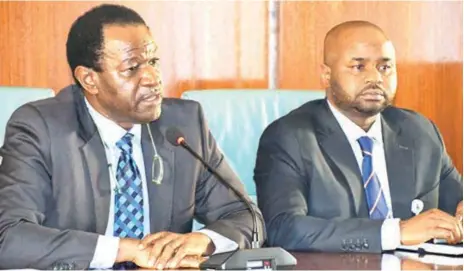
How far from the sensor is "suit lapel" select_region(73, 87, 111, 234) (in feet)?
9.10

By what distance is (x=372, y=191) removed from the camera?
3180 millimetres

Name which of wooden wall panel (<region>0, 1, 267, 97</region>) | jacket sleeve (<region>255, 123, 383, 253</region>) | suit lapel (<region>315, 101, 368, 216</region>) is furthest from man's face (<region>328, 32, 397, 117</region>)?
wooden wall panel (<region>0, 1, 267, 97</region>)

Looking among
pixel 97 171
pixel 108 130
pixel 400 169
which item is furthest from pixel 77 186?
pixel 400 169

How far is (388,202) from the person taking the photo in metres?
3.21

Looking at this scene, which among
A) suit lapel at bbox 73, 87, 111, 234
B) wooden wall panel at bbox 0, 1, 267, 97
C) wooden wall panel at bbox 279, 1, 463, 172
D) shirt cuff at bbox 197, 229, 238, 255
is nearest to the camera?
shirt cuff at bbox 197, 229, 238, 255

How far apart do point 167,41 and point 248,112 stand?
1094 mm

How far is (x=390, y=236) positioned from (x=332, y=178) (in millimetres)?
373

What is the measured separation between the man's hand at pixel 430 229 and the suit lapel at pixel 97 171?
3.03 ft

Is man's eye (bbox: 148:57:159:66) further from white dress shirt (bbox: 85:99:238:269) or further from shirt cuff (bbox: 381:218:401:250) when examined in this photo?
shirt cuff (bbox: 381:218:401:250)

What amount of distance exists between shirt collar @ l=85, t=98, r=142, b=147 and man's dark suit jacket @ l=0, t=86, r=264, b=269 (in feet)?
0.10

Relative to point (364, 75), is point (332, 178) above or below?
below

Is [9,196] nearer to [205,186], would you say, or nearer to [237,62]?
[205,186]

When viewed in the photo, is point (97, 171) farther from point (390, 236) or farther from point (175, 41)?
point (175, 41)

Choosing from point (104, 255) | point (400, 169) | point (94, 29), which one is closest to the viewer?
point (104, 255)
